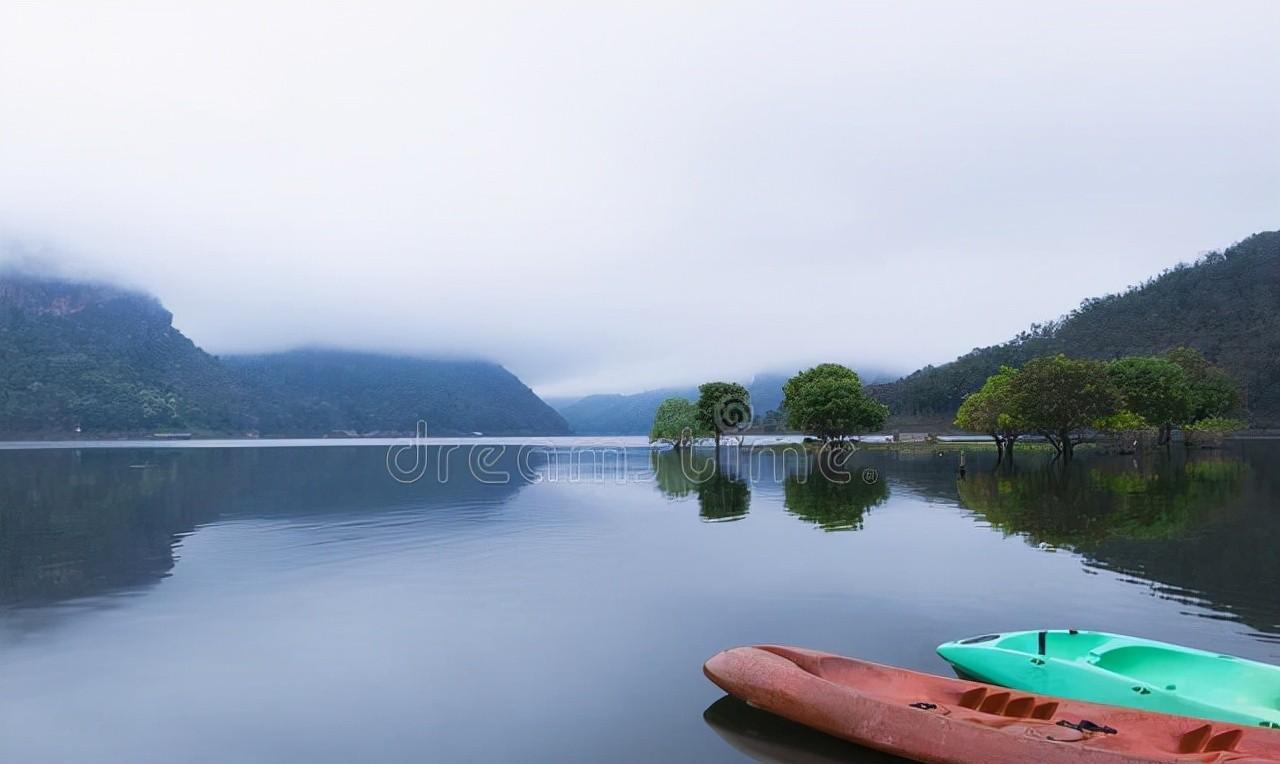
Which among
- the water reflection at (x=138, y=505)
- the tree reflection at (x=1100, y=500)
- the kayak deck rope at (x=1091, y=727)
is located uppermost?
the kayak deck rope at (x=1091, y=727)

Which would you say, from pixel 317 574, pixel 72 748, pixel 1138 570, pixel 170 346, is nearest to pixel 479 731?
pixel 72 748

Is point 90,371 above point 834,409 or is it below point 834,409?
above

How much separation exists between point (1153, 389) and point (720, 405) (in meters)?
47.9

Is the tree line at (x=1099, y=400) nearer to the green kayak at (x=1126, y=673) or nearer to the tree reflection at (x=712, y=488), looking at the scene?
the tree reflection at (x=712, y=488)

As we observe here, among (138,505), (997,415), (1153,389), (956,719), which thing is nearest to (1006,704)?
(956,719)

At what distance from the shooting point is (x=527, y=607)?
17031 millimetres

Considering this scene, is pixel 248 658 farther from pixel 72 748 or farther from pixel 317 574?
pixel 317 574

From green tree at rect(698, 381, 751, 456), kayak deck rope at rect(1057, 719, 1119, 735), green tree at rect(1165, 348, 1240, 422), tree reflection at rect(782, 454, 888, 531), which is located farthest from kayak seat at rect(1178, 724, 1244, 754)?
green tree at rect(1165, 348, 1240, 422)

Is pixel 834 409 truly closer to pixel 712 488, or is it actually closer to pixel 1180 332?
pixel 712 488

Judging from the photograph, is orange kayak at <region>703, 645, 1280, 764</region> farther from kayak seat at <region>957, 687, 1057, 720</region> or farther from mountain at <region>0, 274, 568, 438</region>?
mountain at <region>0, 274, 568, 438</region>

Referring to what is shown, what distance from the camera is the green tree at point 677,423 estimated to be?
112500 mm

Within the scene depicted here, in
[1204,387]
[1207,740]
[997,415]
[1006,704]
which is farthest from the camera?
[1204,387]

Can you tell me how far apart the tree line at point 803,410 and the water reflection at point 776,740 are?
253ft

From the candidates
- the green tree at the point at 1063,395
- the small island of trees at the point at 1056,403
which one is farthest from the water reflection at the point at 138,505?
the green tree at the point at 1063,395
